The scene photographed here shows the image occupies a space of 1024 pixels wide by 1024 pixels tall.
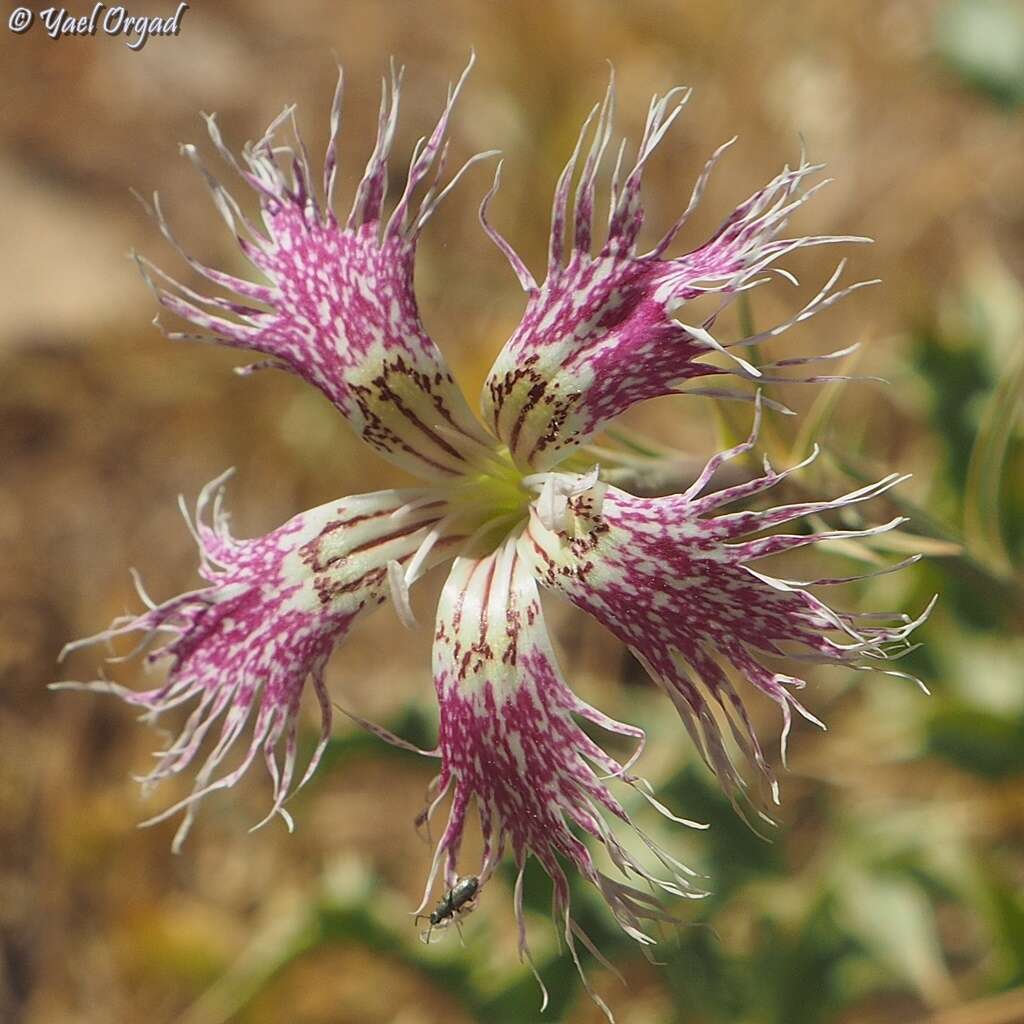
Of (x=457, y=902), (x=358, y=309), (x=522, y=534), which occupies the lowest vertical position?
(x=457, y=902)

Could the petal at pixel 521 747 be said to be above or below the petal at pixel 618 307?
below

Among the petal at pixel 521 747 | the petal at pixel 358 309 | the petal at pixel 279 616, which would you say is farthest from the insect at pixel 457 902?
the petal at pixel 358 309

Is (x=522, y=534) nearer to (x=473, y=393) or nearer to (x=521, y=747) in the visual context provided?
(x=521, y=747)

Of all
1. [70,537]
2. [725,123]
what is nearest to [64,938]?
[70,537]

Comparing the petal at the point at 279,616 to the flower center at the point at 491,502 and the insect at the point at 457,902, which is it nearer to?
the flower center at the point at 491,502

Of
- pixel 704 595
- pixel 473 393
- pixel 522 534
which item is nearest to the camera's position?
pixel 704 595

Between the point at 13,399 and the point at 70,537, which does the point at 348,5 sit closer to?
the point at 13,399

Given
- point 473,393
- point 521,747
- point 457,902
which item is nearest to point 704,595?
point 521,747

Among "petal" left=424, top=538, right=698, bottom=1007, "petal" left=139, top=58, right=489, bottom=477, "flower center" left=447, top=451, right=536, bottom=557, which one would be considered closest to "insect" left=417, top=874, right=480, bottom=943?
"petal" left=424, top=538, right=698, bottom=1007
